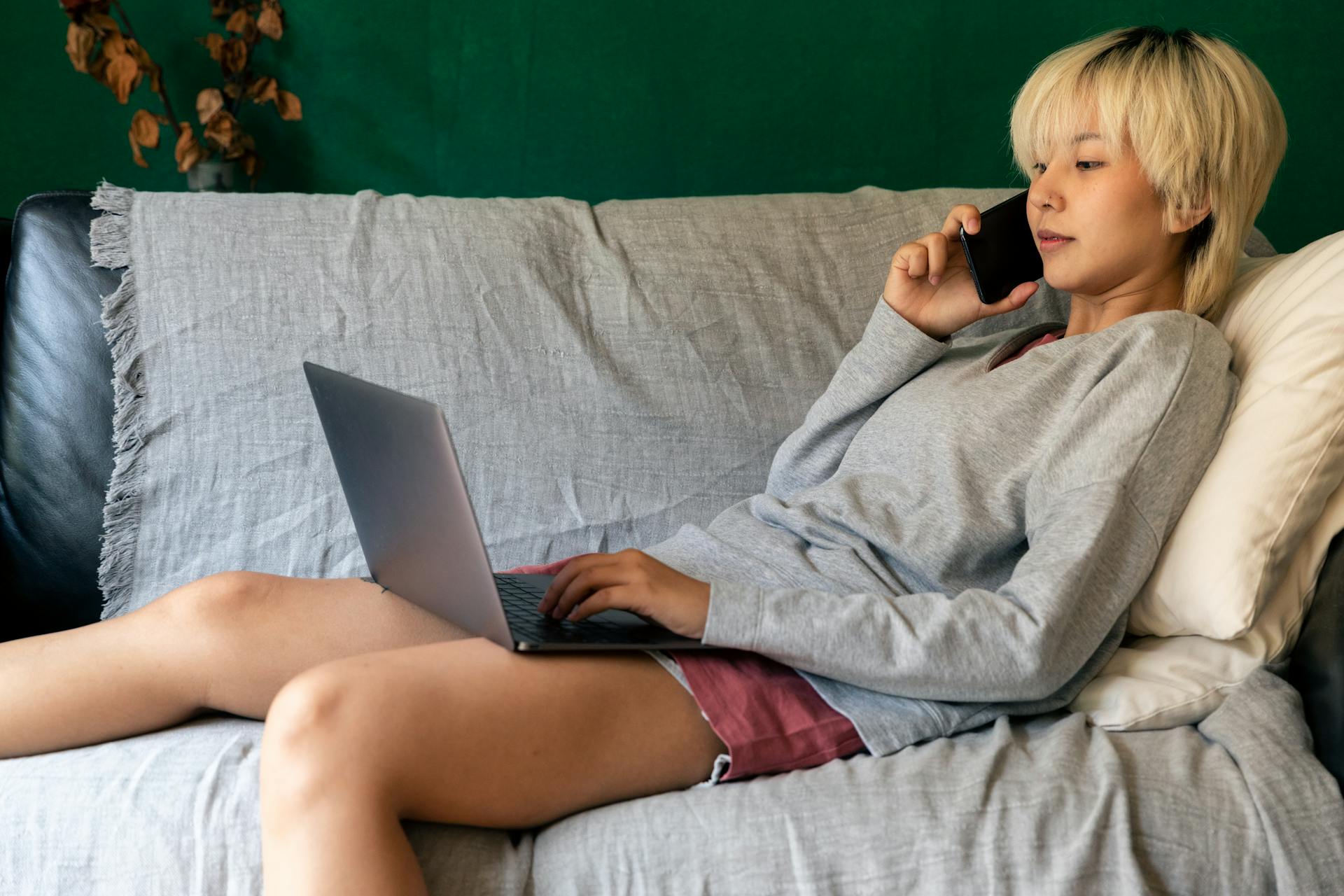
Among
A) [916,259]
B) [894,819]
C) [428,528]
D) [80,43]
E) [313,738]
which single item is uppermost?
[80,43]

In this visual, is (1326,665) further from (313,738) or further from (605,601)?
(313,738)

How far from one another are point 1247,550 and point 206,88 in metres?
1.96

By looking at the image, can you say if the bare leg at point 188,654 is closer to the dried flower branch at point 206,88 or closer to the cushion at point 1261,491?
the cushion at point 1261,491

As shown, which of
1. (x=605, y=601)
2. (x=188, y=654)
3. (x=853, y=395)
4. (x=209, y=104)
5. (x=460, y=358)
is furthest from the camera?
(x=209, y=104)

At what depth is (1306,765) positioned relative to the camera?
37.6 inches

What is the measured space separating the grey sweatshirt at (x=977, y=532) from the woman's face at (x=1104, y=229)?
0.08m

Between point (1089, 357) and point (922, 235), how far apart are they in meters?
0.53

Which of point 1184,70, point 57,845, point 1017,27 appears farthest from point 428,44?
point 57,845

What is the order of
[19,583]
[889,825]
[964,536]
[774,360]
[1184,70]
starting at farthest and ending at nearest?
1. [774,360]
2. [19,583]
3. [1184,70]
4. [964,536]
5. [889,825]

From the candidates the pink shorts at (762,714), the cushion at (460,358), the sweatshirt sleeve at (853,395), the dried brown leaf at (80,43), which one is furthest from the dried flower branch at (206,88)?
the pink shorts at (762,714)

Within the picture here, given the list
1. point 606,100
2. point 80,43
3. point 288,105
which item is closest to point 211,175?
point 288,105

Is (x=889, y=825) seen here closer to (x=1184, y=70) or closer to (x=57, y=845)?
(x=57, y=845)

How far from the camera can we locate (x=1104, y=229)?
1.22 meters

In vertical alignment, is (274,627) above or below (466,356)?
below
